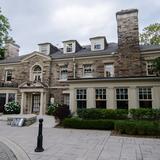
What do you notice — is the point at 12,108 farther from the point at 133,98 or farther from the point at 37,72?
the point at 133,98

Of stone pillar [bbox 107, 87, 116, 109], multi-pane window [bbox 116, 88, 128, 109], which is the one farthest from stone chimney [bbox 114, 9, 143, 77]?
stone pillar [bbox 107, 87, 116, 109]

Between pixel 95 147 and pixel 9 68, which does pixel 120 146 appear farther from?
pixel 9 68

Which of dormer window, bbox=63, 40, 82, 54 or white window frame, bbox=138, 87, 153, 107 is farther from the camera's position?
dormer window, bbox=63, 40, 82, 54

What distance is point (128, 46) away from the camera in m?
16.6

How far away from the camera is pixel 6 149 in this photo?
657 centimetres

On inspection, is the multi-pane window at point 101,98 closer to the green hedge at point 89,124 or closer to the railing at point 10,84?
the green hedge at point 89,124

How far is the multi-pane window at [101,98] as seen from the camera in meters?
13.8

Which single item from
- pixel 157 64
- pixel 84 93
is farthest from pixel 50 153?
pixel 157 64

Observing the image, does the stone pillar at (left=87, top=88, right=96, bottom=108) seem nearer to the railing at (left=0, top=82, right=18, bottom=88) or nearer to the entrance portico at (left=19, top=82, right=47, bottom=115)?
the entrance portico at (left=19, top=82, right=47, bottom=115)

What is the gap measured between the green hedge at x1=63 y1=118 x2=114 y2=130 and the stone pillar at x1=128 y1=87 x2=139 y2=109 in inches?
112

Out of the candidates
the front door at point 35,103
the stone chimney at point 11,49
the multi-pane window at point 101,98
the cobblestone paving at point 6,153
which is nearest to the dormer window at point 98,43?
the multi-pane window at point 101,98

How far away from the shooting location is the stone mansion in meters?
13.1

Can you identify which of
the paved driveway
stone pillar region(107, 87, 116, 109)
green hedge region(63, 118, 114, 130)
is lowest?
the paved driveway

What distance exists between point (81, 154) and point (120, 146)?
1.96 metres
